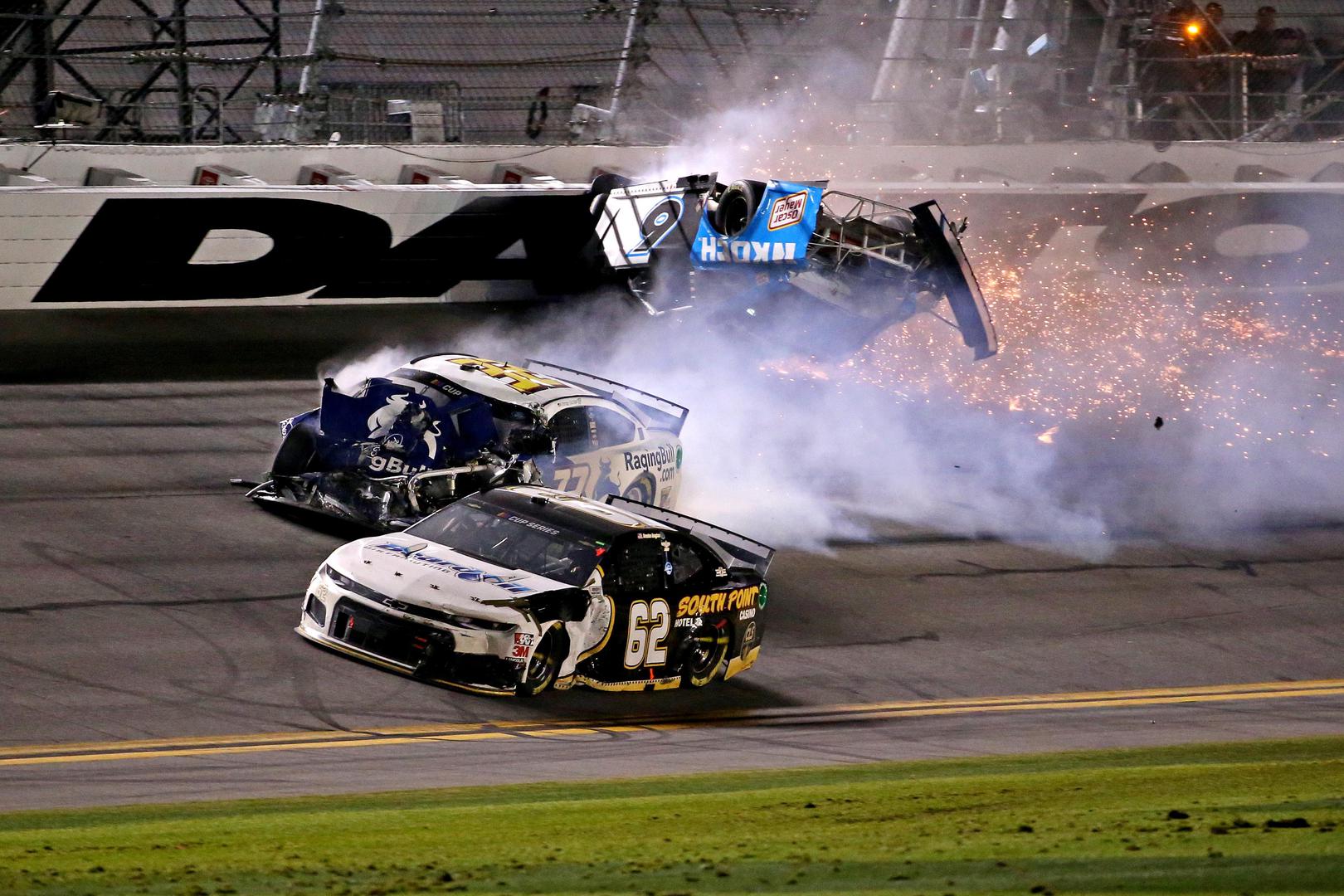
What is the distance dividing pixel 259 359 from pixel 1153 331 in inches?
435

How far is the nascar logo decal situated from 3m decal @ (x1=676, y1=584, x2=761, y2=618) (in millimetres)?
6170

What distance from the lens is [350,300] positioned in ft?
64.9

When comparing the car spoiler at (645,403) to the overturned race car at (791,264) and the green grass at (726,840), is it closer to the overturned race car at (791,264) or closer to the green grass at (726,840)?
the overturned race car at (791,264)

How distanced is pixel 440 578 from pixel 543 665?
0.78m

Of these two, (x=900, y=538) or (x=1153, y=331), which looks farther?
Result: (x=1153, y=331)

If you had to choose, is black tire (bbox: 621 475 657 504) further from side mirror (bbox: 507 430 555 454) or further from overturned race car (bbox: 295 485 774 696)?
overturned race car (bbox: 295 485 774 696)

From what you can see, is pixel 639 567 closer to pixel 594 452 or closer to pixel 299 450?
pixel 594 452

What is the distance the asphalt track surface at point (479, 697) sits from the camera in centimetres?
848

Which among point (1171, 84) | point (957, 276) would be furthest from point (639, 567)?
point (1171, 84)

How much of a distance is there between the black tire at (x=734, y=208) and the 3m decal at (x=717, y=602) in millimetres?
6241

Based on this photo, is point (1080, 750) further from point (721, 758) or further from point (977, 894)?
point (977, 894)

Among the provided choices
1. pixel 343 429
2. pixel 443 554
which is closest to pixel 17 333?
pixel 343 429

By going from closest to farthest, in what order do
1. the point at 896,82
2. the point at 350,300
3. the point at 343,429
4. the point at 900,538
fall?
the point at 343,429, the point at 900,538, the point at 350,300, the point at 896,82

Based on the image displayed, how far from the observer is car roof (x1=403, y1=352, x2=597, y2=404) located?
13.0 meters
